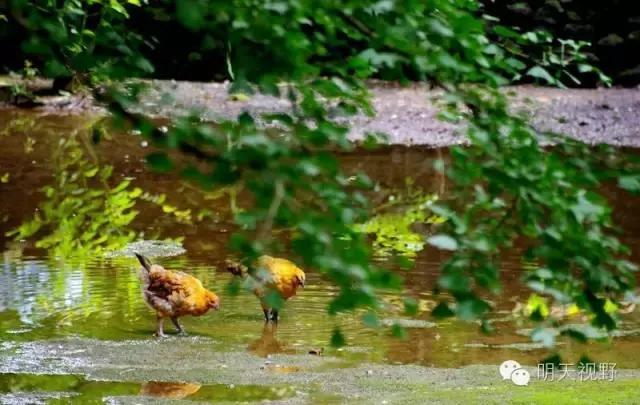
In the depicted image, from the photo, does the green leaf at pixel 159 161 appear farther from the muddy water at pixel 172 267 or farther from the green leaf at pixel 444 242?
the muddy water at pixel 172 267

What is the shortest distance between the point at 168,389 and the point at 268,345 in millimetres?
789

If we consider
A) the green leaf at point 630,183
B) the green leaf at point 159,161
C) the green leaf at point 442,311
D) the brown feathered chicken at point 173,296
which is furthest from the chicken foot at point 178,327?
the green leaf at point 159,161

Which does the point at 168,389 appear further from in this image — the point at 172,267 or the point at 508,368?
the point at 172,267

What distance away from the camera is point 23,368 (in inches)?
209

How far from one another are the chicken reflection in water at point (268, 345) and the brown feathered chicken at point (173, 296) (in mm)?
334

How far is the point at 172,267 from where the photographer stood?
24.5ft

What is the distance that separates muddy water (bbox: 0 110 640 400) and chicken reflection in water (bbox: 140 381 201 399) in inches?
2.3

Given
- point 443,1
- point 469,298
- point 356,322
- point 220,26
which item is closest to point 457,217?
point 469,298

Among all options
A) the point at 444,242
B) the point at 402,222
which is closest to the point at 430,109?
the point at 402,222

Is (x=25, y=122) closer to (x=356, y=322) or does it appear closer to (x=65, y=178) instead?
(x=65, y=178)

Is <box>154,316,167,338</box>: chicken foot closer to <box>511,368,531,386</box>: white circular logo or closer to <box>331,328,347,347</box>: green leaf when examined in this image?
<box>511,368,531,386</box>: white circular logo

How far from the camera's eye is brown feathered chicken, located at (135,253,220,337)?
598 cm

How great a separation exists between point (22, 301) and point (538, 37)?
4343mm

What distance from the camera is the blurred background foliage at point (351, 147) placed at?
1.89 metres
